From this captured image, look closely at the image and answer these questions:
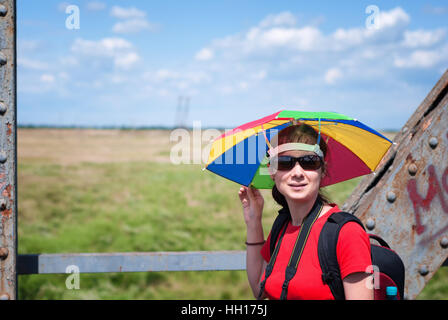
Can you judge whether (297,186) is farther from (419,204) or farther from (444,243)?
(444,243)

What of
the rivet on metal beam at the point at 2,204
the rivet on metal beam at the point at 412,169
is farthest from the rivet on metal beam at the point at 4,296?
the rivet on metal beam at the point at 412,169

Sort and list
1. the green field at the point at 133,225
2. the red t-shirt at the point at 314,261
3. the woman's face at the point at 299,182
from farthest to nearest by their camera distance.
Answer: the green field at the point at 133,225 → the woman's face at the point at 299,182 → the red t-shirt at the point at 314,261

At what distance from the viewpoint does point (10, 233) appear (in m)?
2.26

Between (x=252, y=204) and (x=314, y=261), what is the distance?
59 centimetres

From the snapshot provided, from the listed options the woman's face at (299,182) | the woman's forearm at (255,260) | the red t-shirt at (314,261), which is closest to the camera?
the red t-shirt at (314,261)

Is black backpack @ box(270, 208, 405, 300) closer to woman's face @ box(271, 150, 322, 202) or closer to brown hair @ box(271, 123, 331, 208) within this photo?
woman's face @ box(271, 150, 322, 202)

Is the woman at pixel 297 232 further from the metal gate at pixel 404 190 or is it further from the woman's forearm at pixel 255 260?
the metal gate at pixel 404 190

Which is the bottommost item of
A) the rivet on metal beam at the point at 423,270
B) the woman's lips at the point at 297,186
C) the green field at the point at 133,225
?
the green field at the point at 133,225

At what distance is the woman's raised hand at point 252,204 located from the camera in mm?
2271

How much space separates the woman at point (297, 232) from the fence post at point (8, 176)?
4.07 feet

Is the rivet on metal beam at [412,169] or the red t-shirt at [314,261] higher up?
the rivet on metal beam at [412,169]

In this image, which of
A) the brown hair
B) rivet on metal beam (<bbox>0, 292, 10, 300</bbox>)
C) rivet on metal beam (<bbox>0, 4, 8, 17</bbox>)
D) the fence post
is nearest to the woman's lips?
the brown hair

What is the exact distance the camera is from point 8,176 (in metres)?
2.25
